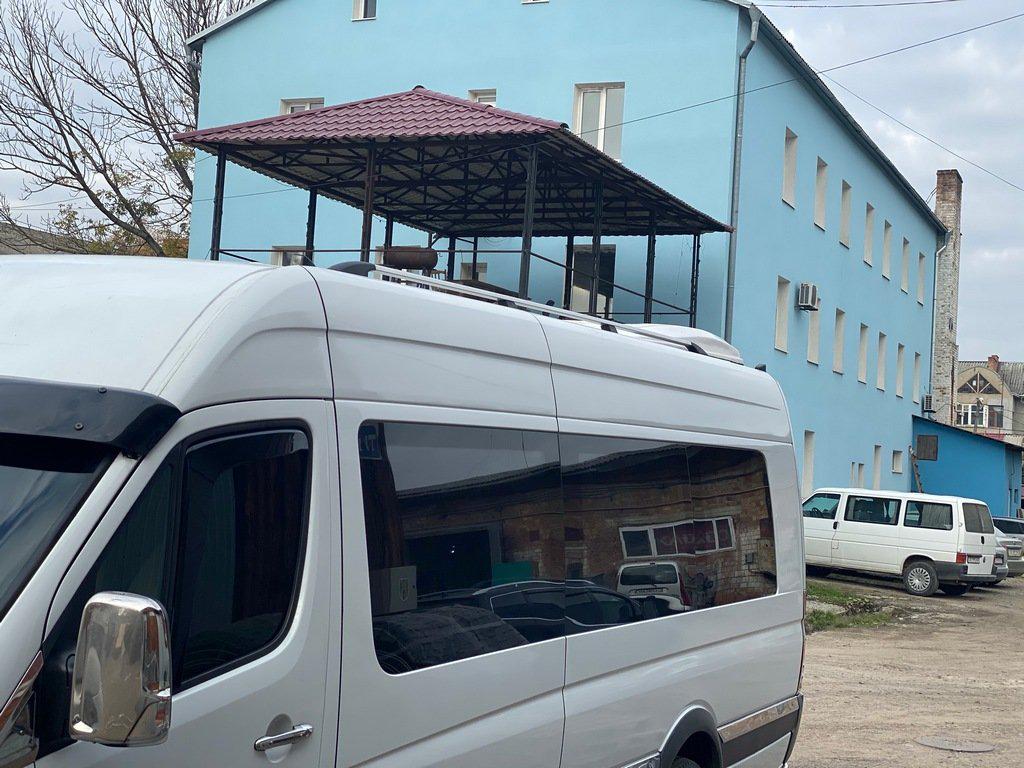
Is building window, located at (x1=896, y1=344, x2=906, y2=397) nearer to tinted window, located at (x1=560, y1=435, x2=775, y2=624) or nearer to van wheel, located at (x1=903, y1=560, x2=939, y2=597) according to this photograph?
van wheel, located at (x1=903, y1=560, x2=939, y2=597)

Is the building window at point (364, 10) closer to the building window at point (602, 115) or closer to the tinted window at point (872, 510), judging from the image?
the building window at point (602, 115)

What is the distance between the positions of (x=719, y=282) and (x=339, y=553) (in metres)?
18.4

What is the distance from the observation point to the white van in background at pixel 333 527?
2336 millimetres

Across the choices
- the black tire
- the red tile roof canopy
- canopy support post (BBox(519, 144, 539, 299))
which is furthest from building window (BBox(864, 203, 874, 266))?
canopy support post (BBox(519, 144, 539, 299))

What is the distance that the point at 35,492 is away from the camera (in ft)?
7.86

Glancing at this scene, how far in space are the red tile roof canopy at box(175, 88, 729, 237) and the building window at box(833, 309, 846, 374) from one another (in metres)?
11.2

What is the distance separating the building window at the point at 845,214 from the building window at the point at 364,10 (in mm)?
11870

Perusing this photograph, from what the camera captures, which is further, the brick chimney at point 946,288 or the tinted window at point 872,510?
the brick chimney at point 946,288

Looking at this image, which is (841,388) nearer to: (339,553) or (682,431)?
(682,431)

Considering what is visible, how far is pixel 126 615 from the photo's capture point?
215 cm

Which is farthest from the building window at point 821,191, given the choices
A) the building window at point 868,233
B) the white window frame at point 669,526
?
the white window frame at point 669,526

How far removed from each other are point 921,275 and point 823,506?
708 inches

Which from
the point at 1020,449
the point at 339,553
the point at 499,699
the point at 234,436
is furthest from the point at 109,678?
the point at 1020,449

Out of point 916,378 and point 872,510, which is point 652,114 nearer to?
point 872,510
